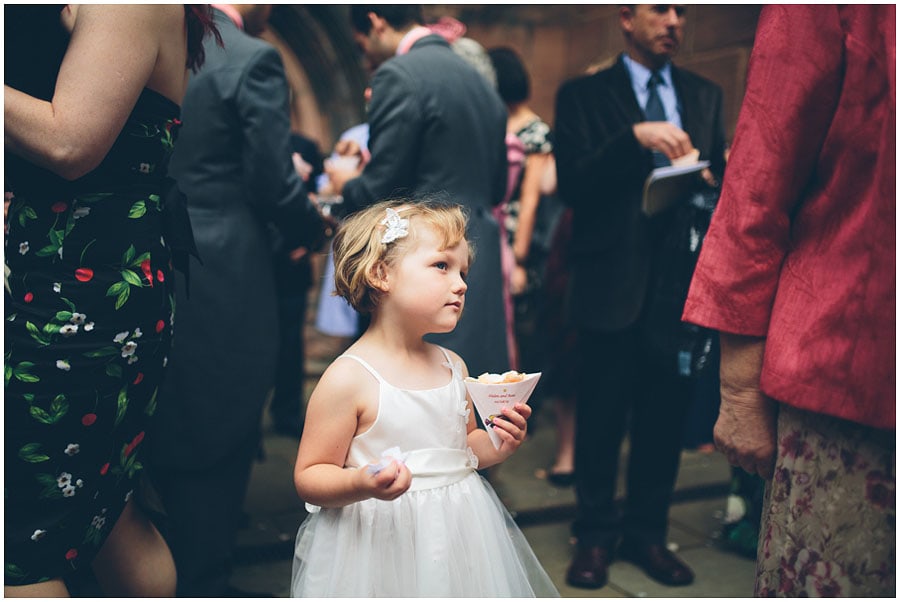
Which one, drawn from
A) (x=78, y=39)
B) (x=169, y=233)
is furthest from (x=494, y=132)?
(x=78, y=39)

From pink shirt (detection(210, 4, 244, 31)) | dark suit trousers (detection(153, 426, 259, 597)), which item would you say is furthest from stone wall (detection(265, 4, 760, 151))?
dark suit trousers (detection(153, 426, 259, 597))

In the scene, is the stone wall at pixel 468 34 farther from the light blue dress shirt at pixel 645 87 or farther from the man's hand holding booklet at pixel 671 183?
the man's hand holding booklet at pixel 671 183

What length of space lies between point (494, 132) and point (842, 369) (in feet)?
6.16

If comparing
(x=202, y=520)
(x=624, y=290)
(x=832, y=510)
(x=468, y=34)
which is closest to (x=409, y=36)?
(x=624, y=290)

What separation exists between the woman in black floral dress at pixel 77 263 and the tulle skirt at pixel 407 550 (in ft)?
1.58

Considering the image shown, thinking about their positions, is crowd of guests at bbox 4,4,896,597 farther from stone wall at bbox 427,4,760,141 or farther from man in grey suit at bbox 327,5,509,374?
stone wall at bbox 427,4,760,141

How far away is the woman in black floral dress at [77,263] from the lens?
170cm

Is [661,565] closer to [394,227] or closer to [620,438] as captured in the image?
[620,438]

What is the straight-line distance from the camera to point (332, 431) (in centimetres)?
172

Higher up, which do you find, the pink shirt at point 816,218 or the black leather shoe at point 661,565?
Result: the pink shirt at point 816,218

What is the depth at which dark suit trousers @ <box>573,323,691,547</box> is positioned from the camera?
3146mm

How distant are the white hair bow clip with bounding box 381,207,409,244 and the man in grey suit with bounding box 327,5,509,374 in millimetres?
846

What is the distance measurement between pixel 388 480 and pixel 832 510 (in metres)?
0.73

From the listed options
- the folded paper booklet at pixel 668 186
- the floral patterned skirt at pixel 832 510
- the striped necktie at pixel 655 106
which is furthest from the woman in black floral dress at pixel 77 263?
the striped necktie at pixel 655 106
